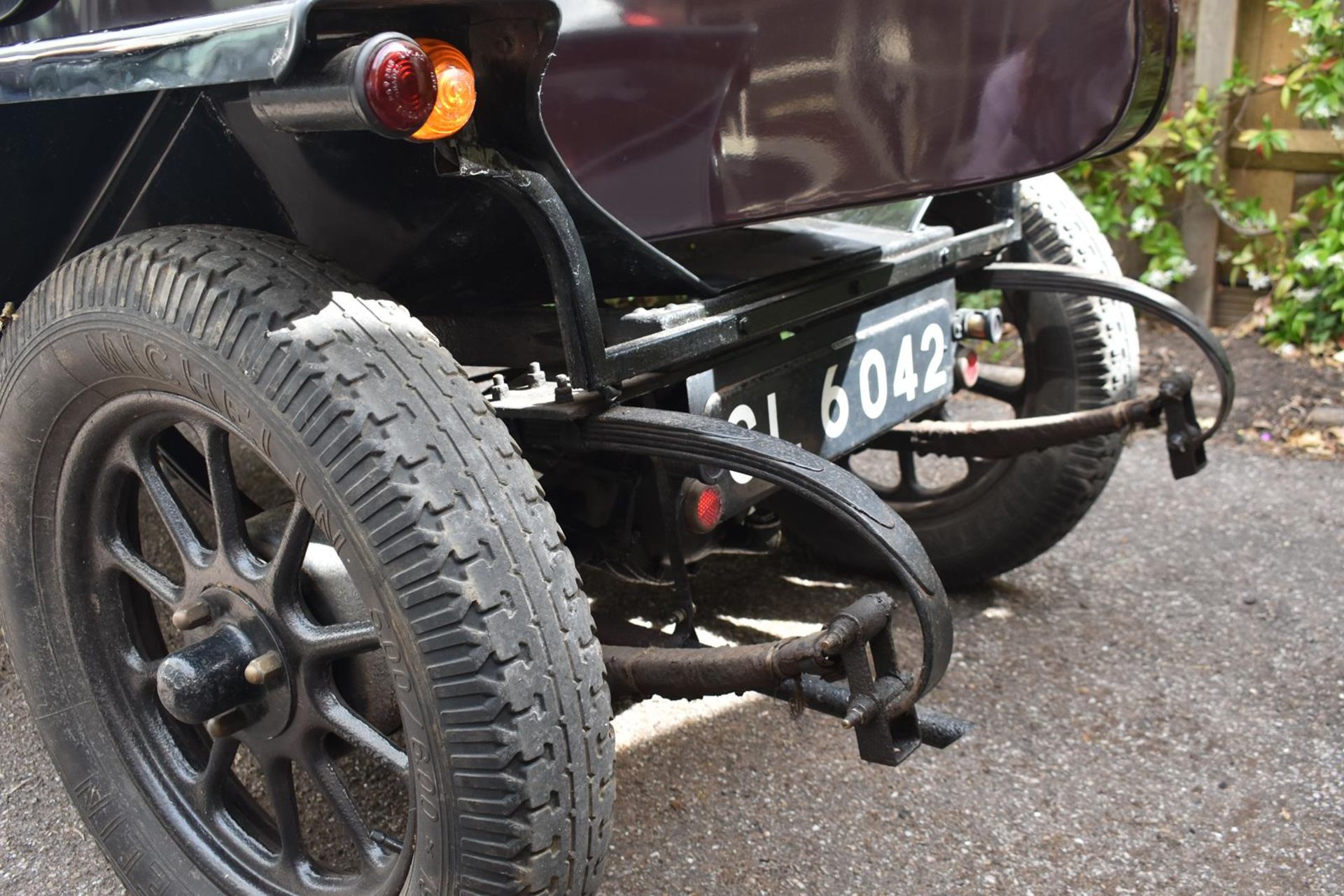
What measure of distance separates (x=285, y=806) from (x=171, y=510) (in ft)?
1.55

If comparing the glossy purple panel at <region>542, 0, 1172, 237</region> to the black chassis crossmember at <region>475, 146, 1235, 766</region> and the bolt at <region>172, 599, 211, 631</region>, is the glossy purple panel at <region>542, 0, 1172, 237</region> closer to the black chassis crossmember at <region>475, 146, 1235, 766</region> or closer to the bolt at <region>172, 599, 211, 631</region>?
the black chassis crossmember at <region>475, 146, 1235, 766</region>

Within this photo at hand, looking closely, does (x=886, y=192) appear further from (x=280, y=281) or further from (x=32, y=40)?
(x=32, y=40)

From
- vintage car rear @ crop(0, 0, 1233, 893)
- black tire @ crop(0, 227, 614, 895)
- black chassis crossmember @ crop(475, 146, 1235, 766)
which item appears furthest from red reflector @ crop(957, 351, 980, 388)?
black tire @ crop(0, 227, 614, 895)

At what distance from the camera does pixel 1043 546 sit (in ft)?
9.82

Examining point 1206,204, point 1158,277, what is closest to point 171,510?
point 1158,277

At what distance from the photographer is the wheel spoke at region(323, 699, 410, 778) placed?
1.71m

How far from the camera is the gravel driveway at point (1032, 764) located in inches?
84.9

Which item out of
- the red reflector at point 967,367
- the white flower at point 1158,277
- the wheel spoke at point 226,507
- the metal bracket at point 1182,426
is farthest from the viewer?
the white flower at point 1158,277

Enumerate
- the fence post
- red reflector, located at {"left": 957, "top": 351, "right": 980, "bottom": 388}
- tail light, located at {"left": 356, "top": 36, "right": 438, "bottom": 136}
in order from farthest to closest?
the fence post → red reflector, located at {"left": 957, "top": 351, "right": 980, "bottom": 388} → tail light, located at {"left": 356, "top": 36, "right": 438, "bottom": 136}

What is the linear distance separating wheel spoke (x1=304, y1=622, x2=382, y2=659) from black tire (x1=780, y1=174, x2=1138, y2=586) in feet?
5.46

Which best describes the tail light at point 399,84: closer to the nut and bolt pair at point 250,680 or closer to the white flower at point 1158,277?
the nut and bolt pair at point 250,680

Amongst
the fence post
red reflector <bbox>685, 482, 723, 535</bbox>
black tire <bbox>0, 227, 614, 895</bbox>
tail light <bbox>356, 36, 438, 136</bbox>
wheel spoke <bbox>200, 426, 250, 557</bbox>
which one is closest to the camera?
tail light <bbox>356, 36, 438, 136</bbox>

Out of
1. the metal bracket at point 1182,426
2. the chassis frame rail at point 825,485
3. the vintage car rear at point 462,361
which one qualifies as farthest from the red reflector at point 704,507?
the metal bracket at point 1182,426

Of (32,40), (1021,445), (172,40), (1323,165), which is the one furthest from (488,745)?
(1323,165)
